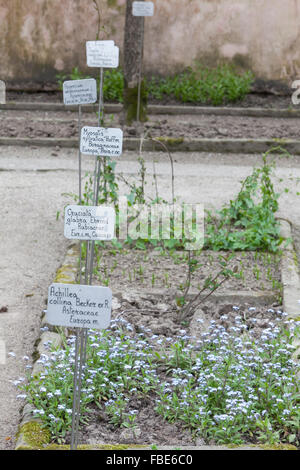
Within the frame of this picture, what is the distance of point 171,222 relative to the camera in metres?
6.35

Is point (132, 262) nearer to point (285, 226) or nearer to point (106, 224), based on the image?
point (285, 226)

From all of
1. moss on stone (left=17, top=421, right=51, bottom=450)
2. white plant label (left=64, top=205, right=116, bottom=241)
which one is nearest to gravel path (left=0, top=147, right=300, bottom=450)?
moss on stone (left=17, top=421, right=51, bottom=450)

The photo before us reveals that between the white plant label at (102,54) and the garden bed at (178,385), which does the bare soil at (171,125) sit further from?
the garden bed at (178,385)

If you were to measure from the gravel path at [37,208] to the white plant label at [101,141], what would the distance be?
4.27 feet

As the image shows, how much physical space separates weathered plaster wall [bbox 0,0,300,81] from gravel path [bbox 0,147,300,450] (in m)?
3.71

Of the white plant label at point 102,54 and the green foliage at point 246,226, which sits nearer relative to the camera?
the white plant label at point 102,54

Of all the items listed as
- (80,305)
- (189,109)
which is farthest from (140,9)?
(80,305)

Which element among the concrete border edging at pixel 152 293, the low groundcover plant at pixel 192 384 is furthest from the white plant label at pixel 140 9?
the low groundcover plant at pixel 192 384

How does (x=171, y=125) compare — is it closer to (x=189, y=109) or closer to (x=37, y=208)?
(x=189, y=109)

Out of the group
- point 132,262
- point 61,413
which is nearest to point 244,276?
point 132,262

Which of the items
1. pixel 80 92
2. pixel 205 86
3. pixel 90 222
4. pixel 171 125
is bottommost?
pixel 90 222

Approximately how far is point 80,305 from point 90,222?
1.46 feet

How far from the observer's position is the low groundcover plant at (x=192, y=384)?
356cm

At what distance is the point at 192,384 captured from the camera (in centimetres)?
401
